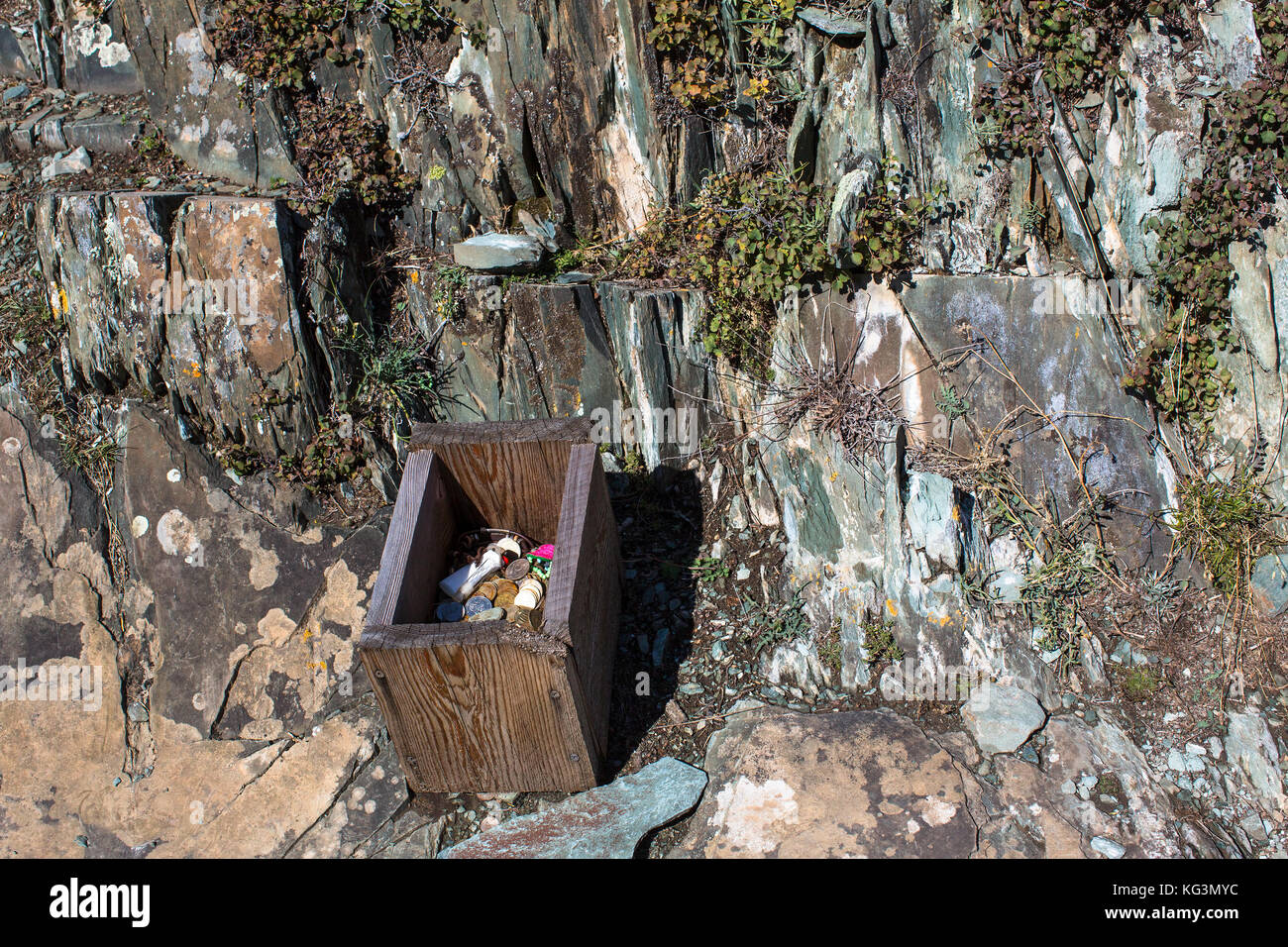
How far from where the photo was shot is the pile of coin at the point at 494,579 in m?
3.99

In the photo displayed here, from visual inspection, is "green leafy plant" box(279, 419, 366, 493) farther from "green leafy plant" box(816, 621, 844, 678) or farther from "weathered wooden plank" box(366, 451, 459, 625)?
"green leafy plant" box(816, 621, 844, 678)

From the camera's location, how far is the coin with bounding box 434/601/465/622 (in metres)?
3.97

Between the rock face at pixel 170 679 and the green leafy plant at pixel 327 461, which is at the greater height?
the green leafy plant at pixel 327 461

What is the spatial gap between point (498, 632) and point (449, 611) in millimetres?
792

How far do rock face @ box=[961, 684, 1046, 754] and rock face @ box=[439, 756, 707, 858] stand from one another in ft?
3.93

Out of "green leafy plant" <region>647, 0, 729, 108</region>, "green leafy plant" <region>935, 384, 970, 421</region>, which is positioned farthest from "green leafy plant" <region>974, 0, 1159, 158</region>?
"green leafy plant" <region>647, 0, 729, 108</region>

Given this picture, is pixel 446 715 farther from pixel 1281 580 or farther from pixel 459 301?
pixel 1281 580

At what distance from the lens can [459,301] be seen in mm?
5117

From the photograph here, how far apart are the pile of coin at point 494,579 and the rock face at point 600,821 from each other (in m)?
0.77

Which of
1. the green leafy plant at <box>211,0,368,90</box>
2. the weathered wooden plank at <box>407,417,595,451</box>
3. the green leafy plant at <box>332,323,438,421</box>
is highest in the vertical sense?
the green leafy plant at <box>211,0,368,90</box>

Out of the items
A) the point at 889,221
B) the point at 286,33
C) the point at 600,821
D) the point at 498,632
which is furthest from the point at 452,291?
the point at 600,821

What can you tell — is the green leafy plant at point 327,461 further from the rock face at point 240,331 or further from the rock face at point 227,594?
the rock face at point 227,594

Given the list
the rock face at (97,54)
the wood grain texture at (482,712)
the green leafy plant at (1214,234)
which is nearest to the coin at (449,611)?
the wood grain texture at (482,712)
